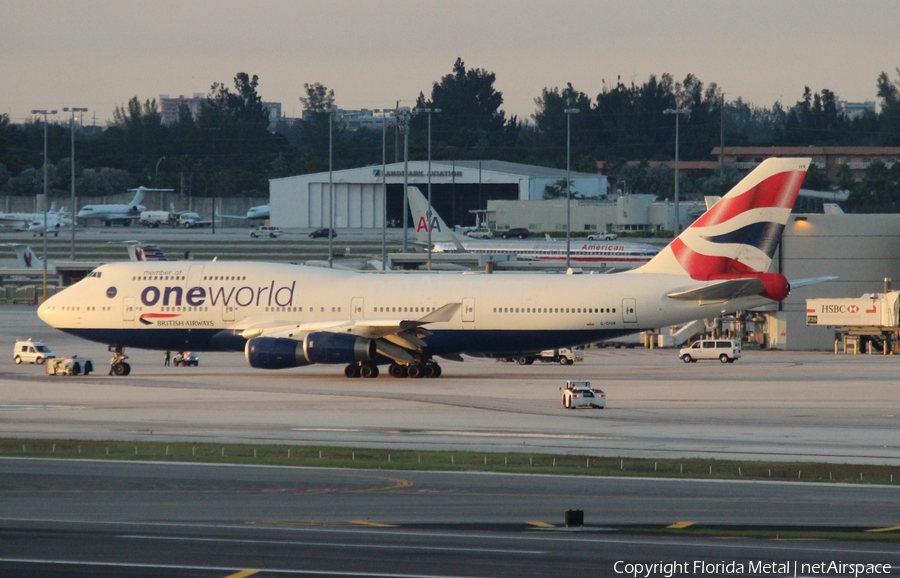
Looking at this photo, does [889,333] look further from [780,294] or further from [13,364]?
[13,364]

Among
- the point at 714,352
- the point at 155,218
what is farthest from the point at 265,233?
the point at 714,352

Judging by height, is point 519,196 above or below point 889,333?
above

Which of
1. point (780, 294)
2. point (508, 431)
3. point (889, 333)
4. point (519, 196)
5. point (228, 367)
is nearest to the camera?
point (508, 431)

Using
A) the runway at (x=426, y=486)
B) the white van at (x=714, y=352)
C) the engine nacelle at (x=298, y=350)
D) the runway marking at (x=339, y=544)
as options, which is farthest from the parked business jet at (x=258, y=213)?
the runway marking at (x=339, y=544)

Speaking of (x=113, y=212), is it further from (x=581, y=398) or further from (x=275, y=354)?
(x=581, y=398)

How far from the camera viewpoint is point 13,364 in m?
51.4

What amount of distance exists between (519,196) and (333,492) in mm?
135268

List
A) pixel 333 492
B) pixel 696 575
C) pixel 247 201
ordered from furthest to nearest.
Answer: pixel 247 201, pixel 333 492, pixel 696 575

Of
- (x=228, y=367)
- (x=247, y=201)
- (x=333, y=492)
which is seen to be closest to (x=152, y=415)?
(x=333, y=492)

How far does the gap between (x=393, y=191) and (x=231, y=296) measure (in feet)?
361

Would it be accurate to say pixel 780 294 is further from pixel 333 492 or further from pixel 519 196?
pixel 519 196

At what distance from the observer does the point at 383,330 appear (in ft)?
142

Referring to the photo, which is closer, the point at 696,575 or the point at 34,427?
the point at 696,575

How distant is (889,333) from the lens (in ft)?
197
